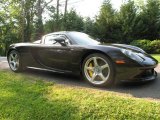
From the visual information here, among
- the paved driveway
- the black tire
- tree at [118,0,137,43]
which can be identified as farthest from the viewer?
tree at [118,0,137,43]

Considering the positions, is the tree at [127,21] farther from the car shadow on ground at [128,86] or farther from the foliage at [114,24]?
the car shadow on ground at [128,86]

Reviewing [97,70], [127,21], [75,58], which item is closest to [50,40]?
[75,58]

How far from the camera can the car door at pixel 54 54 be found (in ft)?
17.8

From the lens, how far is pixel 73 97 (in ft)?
14.4

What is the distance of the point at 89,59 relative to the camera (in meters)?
5.11

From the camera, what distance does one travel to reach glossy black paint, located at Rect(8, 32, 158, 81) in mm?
4766

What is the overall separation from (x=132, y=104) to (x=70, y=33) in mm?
2545

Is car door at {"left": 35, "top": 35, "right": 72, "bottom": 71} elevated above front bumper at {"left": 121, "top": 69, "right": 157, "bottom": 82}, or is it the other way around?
car door at {"left": 35, "top": 35, "right": 72, "bottom": 71}

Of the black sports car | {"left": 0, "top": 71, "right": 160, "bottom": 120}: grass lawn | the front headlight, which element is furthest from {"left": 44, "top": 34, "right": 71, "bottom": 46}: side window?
the front headlight

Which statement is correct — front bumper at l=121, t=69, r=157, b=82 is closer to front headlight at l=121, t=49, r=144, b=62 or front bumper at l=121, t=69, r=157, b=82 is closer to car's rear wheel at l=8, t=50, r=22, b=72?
front headlight at l=121, t=49, r=144, b=62

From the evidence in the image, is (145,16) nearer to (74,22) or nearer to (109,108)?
(74,22)

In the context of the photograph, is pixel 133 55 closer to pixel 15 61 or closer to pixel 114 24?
pixel 15 61

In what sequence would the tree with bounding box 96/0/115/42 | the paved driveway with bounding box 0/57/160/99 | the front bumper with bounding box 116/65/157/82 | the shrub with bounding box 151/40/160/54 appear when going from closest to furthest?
the paved driveway with bounding box 0/57/160/99 → the front bumper with bounding box 116/65/157/82 → the shrub with bounding box 151/40/160/54 → the tree with bounding box 96/0/115/42

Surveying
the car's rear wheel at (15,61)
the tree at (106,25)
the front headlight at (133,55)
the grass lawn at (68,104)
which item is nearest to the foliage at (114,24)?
the tree at (106,25)
